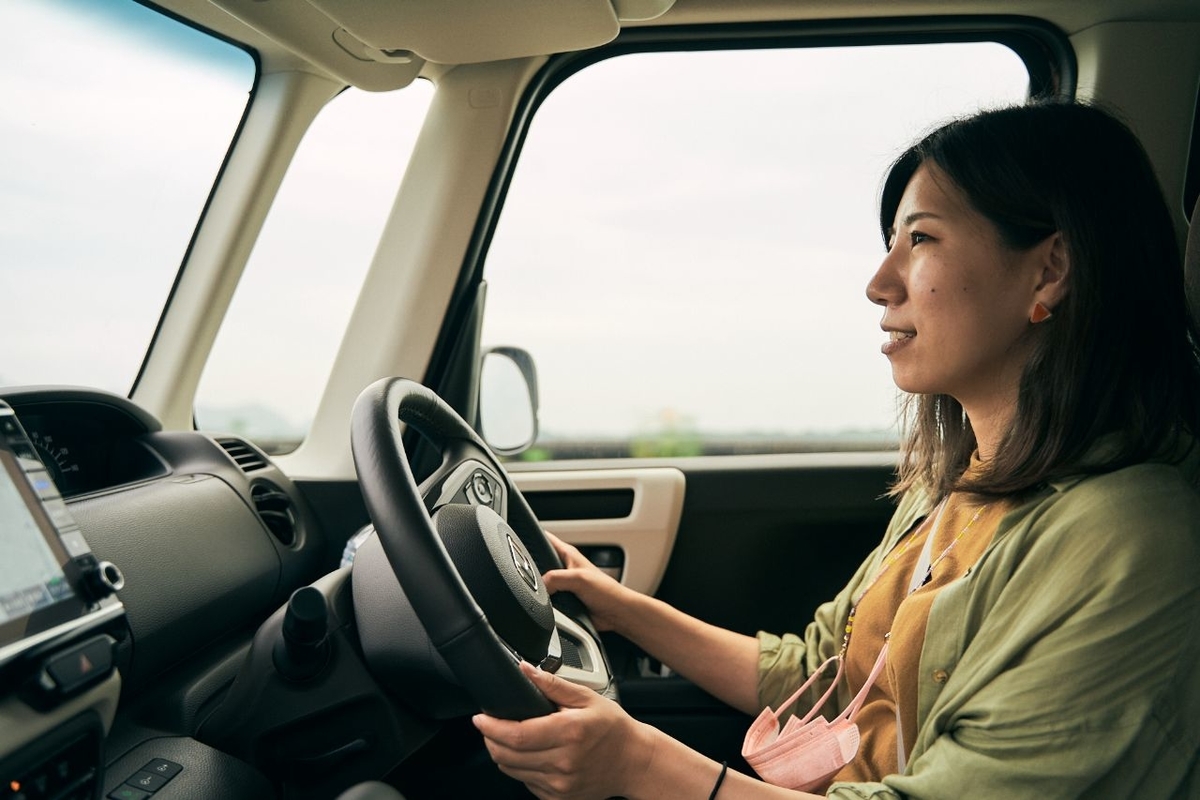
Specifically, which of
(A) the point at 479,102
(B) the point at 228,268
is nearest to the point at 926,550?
(A) the point at 479,102

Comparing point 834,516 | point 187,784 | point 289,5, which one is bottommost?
point 187,784

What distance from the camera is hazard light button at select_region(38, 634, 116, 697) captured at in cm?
78

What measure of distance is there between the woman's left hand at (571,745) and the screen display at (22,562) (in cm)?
43

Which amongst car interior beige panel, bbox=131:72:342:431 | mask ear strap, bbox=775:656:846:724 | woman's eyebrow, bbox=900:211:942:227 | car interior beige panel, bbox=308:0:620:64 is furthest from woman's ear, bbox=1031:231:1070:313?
car interior beige panel, bbox=131:72:342:431

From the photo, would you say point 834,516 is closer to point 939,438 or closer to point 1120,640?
point 939,438

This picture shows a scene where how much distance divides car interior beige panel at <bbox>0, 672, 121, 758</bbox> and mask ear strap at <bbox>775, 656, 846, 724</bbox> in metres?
0.93

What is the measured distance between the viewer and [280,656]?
121cm

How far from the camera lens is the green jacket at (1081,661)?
92 cm

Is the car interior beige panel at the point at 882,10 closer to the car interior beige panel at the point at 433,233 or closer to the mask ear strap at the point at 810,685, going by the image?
the car interior beige panel at the point at 433,233

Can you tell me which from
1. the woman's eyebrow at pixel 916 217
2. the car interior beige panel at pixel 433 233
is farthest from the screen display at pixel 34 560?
the car interior beige panel at pixel 433 233

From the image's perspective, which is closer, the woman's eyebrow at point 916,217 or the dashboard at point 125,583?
the dashboard at point 125,583

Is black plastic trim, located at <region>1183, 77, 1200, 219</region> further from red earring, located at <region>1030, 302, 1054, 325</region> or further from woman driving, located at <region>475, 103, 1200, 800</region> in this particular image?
red earring, located at <region>1030, 302, 1054, 325</region>

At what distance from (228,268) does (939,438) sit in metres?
1.61

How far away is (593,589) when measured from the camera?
1550 millimetres
